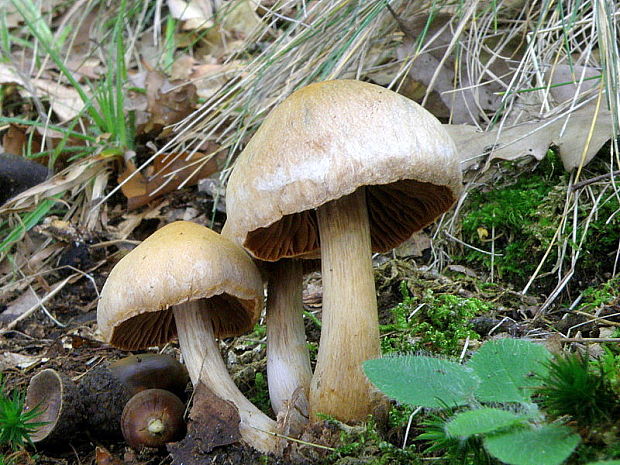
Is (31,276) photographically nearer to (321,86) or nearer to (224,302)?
(224,302)

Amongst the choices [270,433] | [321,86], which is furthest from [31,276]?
[321,86]

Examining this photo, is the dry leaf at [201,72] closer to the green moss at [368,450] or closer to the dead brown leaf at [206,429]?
the dead brown leaf at [206,429]

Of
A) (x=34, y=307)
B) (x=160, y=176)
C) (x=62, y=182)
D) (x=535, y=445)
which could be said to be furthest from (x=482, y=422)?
(x=62, y=182)

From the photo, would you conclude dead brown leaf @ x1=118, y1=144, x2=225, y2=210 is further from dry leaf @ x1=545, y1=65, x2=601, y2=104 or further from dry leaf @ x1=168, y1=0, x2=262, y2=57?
dry leaf @ x1=545, y1=65, x2=601, y2=104

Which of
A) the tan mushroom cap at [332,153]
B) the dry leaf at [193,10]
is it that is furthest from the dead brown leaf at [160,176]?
the tan mushroom cap at [332,153]

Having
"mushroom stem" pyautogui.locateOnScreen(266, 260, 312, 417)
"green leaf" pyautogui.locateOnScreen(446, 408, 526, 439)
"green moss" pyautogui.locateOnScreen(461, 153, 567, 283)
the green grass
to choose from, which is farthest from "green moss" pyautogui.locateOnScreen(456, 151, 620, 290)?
the green grass

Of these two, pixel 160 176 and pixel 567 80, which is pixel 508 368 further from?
pixel 160 176

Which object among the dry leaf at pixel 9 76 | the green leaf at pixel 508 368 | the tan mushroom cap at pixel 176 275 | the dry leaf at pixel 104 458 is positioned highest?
the dry leaf at pixel 9 76
